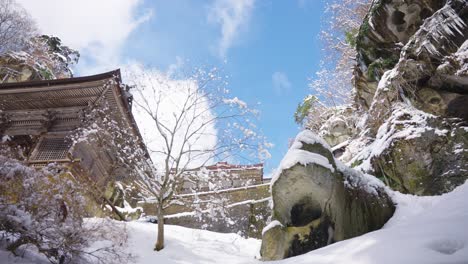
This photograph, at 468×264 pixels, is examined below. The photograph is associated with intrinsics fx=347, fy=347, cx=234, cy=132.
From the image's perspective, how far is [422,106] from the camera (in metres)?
8.03

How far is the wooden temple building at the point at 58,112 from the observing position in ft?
45.8

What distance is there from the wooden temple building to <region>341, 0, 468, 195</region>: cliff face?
10116 mm

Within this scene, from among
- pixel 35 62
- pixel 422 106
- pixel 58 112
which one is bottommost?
pixel 422 106

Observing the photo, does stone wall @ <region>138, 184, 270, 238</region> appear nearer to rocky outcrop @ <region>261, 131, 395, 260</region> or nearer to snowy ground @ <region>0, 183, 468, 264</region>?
rocky outcrop @ <region>261, 131, 395, 260</region>

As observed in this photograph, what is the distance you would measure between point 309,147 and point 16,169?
4.57 metres

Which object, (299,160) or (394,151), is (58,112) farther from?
(394,151)

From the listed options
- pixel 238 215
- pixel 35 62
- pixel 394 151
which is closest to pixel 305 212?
pixel 394 151

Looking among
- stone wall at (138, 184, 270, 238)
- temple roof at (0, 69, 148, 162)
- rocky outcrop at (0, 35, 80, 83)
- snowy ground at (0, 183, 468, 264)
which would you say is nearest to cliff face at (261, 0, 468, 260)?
snowy ground at (0, 183, 468, 264)

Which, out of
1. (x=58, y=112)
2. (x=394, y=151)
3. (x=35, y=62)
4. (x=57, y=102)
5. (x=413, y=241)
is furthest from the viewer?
(x=35, y=62)

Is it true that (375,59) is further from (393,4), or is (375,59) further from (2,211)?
(2,211)

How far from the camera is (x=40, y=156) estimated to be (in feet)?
46.3

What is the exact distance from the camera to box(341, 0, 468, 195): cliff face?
21.3ft

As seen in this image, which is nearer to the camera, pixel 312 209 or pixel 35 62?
pixel 312 209

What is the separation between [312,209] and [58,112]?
44.3ft
